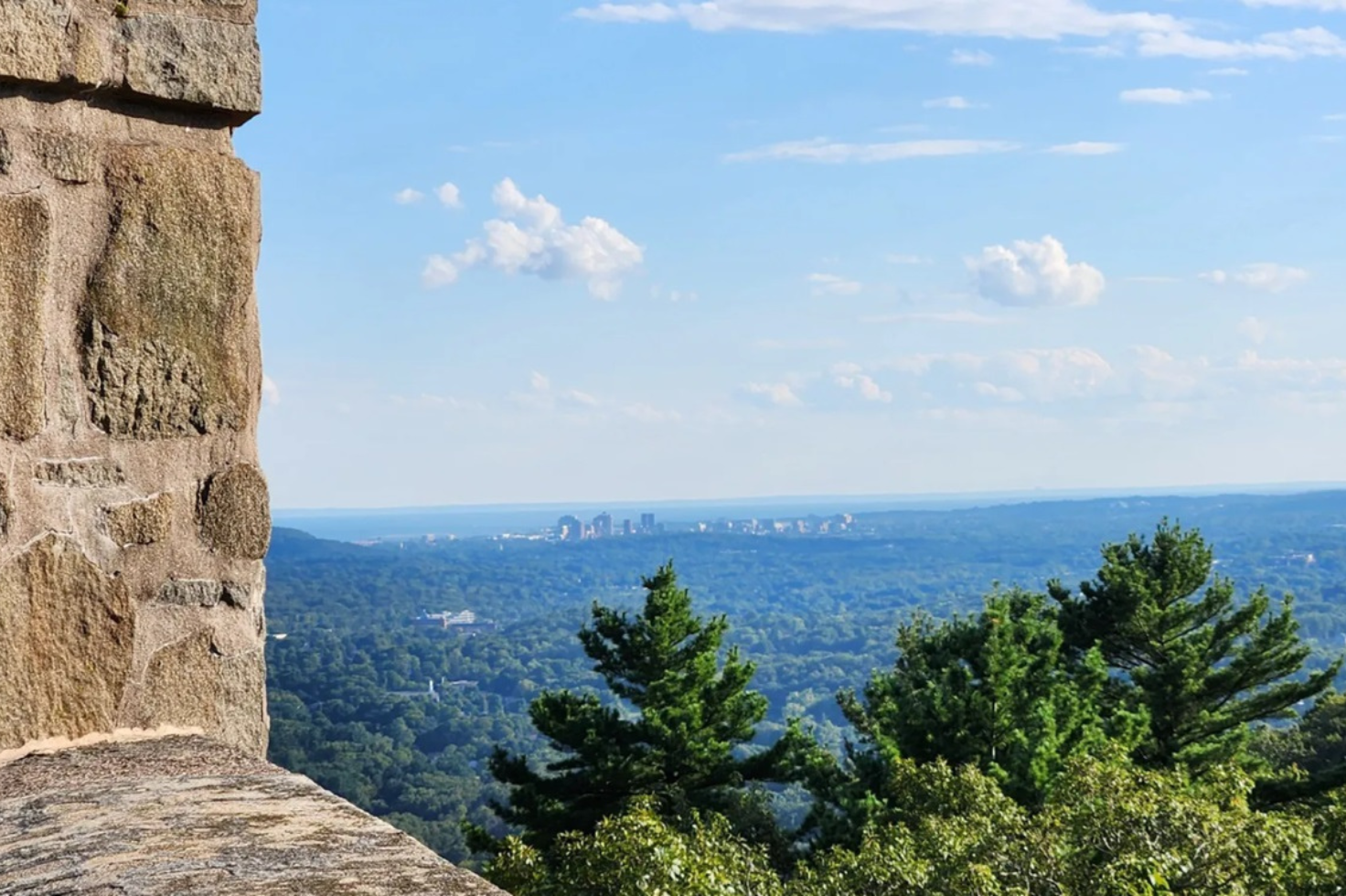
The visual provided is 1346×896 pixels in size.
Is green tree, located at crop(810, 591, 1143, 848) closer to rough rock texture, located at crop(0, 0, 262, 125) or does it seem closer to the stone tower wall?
the stone tower wall

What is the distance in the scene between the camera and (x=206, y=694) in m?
2.22

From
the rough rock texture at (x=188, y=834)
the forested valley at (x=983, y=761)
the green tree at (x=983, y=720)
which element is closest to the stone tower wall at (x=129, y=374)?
the rough rock texture at (x=188, y=834)

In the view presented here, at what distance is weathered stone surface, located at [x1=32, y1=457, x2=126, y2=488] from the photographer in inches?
80.4

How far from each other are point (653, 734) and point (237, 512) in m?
20.1

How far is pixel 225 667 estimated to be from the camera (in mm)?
2246

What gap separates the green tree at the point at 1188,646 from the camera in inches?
985

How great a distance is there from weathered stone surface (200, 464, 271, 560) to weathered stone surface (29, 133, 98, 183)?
1.55 ft

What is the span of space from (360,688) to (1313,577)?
124 m

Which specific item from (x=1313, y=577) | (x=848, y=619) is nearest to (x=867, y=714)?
(x=848, y=619)

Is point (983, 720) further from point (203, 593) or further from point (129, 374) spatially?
point (129, 374)

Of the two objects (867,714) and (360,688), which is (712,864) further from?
(360,688)

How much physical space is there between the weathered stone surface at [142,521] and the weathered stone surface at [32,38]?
0.61 metres

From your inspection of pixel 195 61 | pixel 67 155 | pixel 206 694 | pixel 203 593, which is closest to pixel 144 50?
pixel 195 61

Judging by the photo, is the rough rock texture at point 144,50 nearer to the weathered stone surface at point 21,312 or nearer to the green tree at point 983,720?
the weathered stone surface at point 21,312
